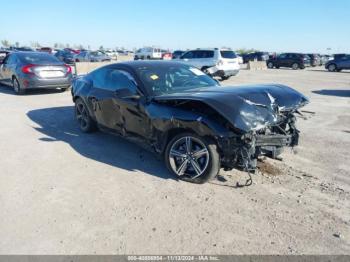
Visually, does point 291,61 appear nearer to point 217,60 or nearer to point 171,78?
point 217,60

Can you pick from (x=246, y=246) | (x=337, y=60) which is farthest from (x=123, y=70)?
(x=337, y=60)

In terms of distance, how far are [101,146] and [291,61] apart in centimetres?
3092

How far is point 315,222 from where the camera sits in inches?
138

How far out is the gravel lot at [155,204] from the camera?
10.4ft

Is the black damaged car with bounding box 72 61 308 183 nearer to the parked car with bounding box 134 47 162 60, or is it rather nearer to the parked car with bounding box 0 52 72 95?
the parked car with bounding box 0 52 72 95

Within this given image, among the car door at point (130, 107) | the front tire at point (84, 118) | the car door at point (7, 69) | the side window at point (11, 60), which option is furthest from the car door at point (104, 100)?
the car door at point (7, 69)

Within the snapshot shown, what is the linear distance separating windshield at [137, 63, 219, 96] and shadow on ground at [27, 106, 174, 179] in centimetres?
114

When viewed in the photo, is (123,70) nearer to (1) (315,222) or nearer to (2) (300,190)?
(2) (300,190)

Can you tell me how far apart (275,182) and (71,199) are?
267cm

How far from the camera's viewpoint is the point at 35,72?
448 inches

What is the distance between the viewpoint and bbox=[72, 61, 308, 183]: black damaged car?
4004mm

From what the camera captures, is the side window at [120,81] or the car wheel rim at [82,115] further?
the car wheel rim at [82,115]

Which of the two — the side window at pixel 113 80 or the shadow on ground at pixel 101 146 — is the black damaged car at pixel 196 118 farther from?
the shadow on ground at pixel 101 146

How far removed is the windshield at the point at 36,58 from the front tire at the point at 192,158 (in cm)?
895
